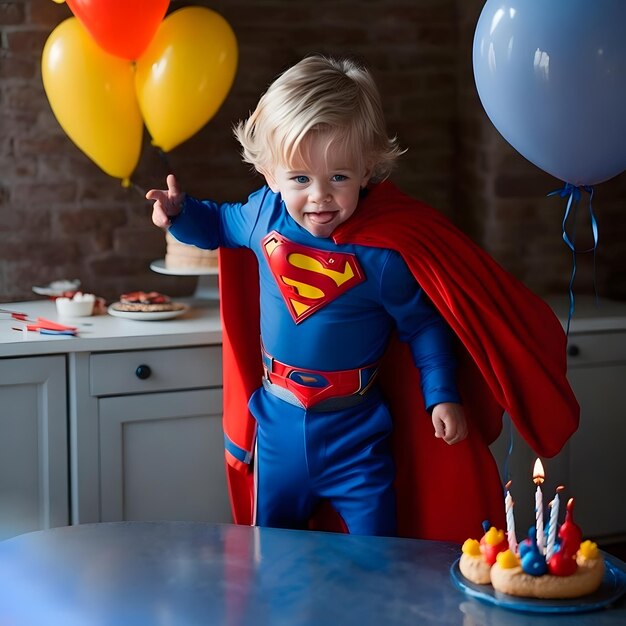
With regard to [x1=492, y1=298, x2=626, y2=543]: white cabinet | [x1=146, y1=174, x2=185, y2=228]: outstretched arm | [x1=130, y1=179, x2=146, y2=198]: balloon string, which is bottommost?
[x1=492, y1=298, x2=626, y2=543]: white cabinet

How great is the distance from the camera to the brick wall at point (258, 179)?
3.00m

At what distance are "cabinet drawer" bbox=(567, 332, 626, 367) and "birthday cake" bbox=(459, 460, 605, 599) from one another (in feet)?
4.48

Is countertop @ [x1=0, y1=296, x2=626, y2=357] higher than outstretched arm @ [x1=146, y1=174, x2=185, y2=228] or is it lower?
lower

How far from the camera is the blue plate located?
4.80 feet

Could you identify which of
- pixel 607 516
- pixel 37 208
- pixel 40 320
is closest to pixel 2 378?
pixel 40 320

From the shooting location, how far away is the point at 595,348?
9.57ft

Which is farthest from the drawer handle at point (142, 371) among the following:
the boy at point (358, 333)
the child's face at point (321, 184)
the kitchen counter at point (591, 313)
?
the kitchen counter at point (591, 313)

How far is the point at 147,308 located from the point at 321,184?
0.88 meters

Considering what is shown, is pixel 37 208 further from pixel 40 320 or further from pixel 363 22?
pixel 363 22

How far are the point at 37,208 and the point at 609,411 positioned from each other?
65.1 inches

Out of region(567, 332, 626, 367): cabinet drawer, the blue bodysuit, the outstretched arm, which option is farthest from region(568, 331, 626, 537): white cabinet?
the outstretched arm

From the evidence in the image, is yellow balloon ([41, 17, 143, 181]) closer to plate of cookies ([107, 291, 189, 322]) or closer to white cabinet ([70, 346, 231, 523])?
plate of cookies ([107, 291, 189, 322])

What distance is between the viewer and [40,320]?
2.73 metres

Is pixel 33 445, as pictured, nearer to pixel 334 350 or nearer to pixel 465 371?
pixel 334 350
